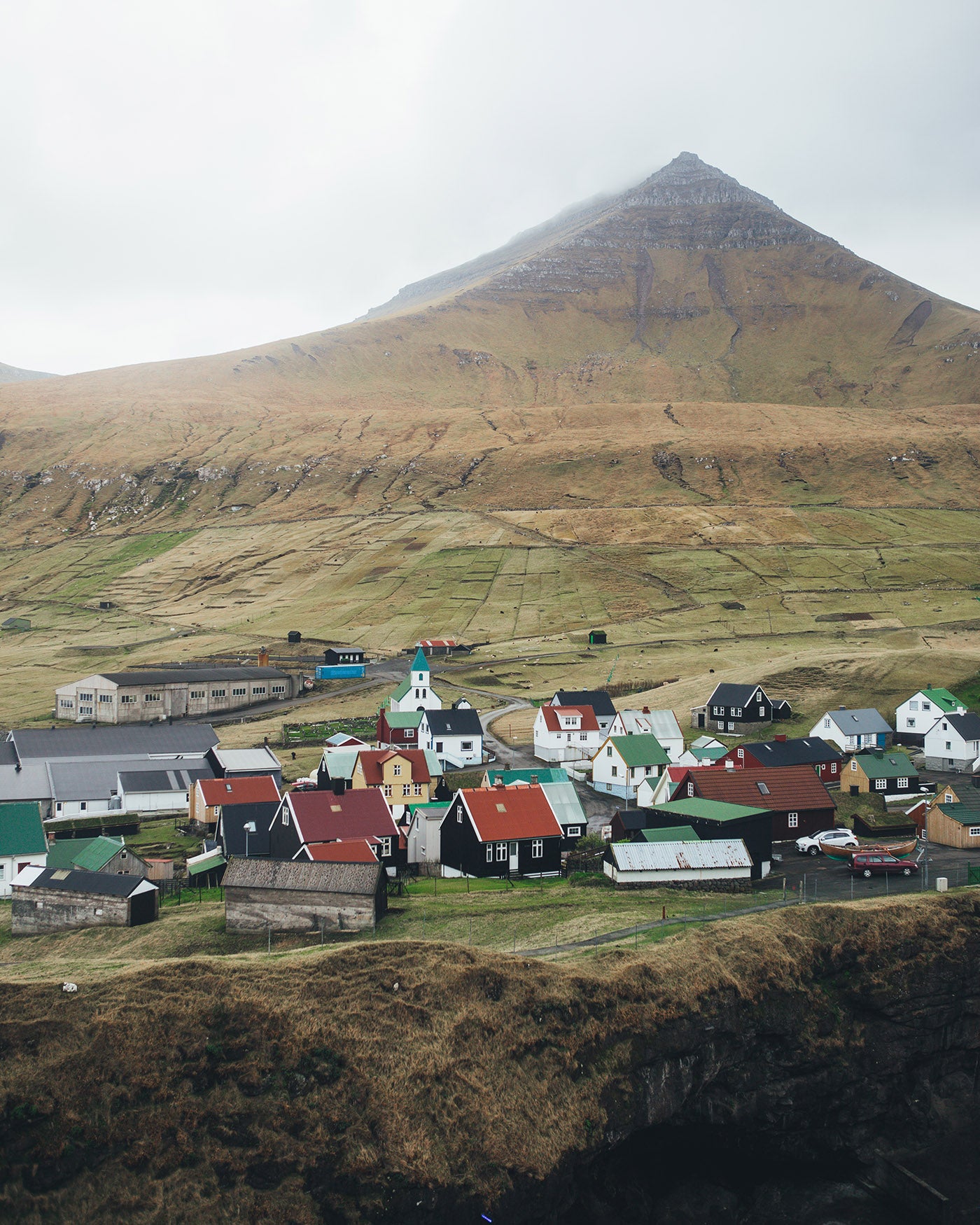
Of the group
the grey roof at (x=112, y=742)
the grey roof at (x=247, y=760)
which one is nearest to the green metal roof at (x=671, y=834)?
the grey roof at (x=247, y=760)

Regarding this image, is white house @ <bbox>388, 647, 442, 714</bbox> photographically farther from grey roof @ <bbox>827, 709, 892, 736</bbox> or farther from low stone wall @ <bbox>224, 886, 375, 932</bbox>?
low stone wall @ <bbox>224, 886, 375, 932</bbox>

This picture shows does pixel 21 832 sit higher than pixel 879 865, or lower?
higher

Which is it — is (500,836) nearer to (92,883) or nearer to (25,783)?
(92,883)

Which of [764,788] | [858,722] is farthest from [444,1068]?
[858,722]

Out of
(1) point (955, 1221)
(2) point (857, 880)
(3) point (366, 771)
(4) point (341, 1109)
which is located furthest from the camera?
(3) point (366, 771)

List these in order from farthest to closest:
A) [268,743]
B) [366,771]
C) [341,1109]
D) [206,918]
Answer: [268,743]
[366,771]
[206,918]
[341,1109]

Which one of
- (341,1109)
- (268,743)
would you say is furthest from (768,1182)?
(268,743)

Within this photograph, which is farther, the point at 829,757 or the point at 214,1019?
the point at 829,757

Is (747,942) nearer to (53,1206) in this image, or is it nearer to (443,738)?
(53,1206)
